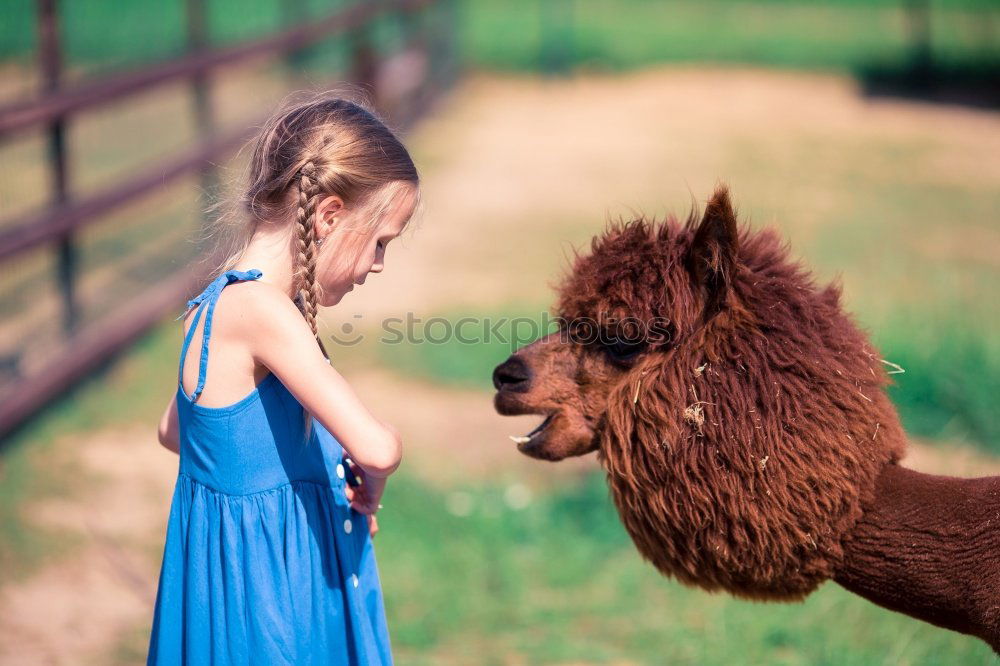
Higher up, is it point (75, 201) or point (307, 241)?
point (307, 241)

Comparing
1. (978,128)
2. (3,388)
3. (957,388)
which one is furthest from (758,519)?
(978,128)

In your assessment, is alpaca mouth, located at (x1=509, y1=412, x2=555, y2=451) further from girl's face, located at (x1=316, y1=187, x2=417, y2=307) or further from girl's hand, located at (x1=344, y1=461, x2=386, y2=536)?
girl's face, located at (x1=316, y1=187, x2=417, y2=307)

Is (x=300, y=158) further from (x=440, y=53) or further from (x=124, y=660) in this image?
(x=440, y=53)

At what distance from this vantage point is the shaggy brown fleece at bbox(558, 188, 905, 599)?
195 centimetres

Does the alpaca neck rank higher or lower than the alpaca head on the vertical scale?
lower

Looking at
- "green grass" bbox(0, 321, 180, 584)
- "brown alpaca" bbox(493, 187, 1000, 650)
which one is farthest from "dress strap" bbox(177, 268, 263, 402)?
"green grass" bbox(0, 321, 180, 584)

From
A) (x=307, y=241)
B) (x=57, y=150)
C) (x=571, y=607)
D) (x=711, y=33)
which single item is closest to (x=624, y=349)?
(x=307, y=241)

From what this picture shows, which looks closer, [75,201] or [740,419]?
[740,419]

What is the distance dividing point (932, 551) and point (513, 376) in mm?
929

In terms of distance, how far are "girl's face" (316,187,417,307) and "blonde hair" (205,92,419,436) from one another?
2 cm

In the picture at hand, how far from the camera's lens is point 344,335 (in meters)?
6.00

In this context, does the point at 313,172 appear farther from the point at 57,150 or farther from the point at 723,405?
the point at 57,150

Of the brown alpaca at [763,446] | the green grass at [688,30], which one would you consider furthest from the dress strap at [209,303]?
the green grass at [688,30]

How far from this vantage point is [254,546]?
1908mm
